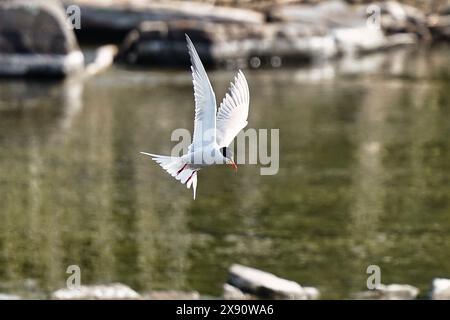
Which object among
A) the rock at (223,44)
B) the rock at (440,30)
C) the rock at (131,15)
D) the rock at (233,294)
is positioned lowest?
the rock at (233,294)

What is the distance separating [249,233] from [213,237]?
0.85 meters

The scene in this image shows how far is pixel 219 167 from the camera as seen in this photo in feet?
115

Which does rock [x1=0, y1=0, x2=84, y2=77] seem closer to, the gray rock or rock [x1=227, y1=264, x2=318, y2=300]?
the gray rock

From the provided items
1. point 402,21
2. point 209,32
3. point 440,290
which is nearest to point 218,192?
point 440,290

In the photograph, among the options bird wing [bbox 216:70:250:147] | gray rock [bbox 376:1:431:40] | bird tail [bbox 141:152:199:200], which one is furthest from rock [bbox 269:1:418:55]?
bird tail [bbox 141:152:199:200]

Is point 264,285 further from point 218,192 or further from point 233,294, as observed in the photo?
point 218,192

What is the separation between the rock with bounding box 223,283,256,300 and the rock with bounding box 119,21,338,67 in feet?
96.7

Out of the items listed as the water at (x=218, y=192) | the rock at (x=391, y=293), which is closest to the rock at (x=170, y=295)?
the water at (x=218, y=192)

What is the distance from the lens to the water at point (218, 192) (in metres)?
→ 26.0

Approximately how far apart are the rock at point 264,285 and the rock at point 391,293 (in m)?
0.93

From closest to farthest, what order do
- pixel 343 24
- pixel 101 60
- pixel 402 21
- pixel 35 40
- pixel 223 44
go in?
pixel 35 40, pixel 101 60, pixel 223 44, pixel 343 24, pixel 402 21

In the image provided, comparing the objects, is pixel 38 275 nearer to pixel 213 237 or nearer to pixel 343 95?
pixel 213 237

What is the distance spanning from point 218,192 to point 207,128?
19115mm

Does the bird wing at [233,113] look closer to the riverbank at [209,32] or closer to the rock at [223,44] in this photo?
the riverbank at [209,32]
